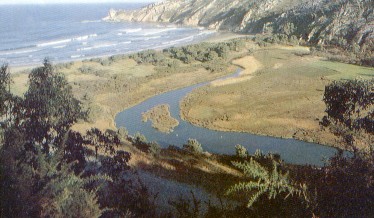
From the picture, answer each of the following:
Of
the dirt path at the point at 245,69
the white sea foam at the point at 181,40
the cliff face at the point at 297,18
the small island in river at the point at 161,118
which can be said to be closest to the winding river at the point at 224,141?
the small island in river at the point at 161,118

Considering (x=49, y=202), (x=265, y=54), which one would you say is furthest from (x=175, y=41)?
(x=49, y=202)

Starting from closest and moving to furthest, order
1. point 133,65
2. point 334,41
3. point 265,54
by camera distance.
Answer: point 133,65, point 265,54, point 334,41

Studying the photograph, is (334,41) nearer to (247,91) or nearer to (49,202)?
(247,91)

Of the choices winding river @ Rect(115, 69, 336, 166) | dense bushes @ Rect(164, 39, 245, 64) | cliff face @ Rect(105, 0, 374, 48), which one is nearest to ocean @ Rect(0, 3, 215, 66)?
cliff face @ Rect(105, 0, 374, 48)

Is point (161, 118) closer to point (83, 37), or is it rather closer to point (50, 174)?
point (50, 174)

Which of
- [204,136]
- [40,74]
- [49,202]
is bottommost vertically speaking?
[204,136]

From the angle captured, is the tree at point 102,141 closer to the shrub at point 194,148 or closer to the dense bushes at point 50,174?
the dense bushes at point 50,174
